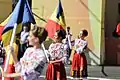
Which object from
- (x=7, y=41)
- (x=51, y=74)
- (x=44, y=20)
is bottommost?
(x=51, y=74)

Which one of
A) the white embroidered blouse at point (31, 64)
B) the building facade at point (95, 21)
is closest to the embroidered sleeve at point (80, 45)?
the building facade at point (95, 21)

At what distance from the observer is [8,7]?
3036cm

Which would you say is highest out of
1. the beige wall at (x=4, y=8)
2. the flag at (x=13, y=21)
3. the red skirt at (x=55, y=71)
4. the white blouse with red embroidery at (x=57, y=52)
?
the beige wall at (x=4, y=8)

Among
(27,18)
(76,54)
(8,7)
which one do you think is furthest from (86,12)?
(27,18)

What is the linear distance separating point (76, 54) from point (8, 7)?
16.3 m

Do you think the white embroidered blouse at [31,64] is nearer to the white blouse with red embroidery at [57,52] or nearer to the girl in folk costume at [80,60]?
the white blouse with red embroidery at [57,52]

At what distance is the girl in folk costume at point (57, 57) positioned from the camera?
33.5ft

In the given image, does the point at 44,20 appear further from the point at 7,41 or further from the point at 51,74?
the point at 7,41

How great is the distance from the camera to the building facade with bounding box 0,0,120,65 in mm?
21469

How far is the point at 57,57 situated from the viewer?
10383mm

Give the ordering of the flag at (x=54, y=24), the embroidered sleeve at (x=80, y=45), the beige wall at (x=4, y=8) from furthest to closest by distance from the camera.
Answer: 1. the beige wall at (x=4, y=8)
2. the embroidered sleeve at (x=80, y=45)
3. the flag at (x=54, y=24)

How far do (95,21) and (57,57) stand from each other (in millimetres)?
11339

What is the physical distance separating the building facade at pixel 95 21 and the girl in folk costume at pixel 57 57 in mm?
10602

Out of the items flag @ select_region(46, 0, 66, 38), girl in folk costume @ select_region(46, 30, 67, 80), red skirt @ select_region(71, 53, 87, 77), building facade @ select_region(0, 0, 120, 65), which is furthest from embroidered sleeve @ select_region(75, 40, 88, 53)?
building facade @ select_region(0, 0, 120, 65)
